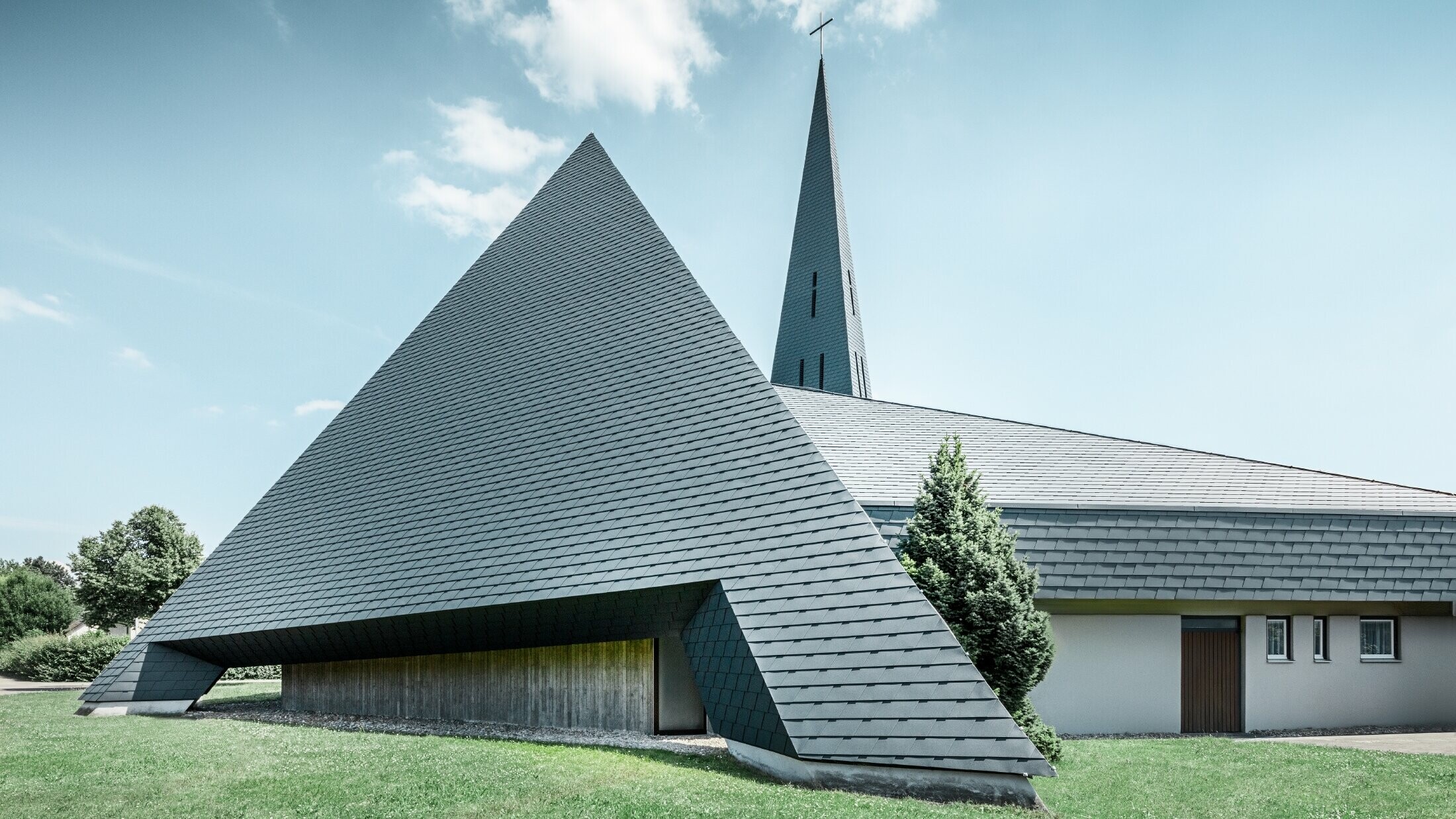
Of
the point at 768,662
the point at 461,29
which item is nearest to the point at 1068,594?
the point at 768,662

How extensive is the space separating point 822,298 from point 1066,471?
49.0 feet

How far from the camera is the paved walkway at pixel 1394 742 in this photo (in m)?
12.8

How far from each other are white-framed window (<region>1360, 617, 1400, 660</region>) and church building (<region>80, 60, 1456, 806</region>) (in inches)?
1.9

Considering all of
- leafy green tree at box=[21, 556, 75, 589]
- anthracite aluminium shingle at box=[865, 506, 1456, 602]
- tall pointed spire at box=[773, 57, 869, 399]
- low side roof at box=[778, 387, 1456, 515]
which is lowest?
leafy green tree at box=[21, 556, 75, 589]

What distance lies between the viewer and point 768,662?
10.2 meters

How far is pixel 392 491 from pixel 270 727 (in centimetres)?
435

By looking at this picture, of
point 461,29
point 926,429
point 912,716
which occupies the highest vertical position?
point 461,29

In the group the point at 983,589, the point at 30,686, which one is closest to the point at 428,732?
the point at 983,589

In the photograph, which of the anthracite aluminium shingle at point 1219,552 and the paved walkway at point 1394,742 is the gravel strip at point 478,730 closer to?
the anthracite aluminium shingle at point 1219,552

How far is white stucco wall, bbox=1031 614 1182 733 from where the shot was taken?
14844 mm

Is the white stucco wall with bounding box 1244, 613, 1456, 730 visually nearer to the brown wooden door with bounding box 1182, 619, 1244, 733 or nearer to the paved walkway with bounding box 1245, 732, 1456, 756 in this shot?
the brown wooden door with bounding box 1182, 619, 1244, 733

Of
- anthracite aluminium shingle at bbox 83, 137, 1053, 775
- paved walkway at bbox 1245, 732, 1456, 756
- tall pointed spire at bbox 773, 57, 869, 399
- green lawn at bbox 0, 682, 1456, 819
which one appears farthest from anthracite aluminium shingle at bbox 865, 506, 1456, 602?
tall pointed spire at bbox 773, 57, 869, 399

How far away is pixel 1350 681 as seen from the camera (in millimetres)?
15898

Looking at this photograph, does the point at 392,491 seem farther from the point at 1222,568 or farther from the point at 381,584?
the point at 1222,568
